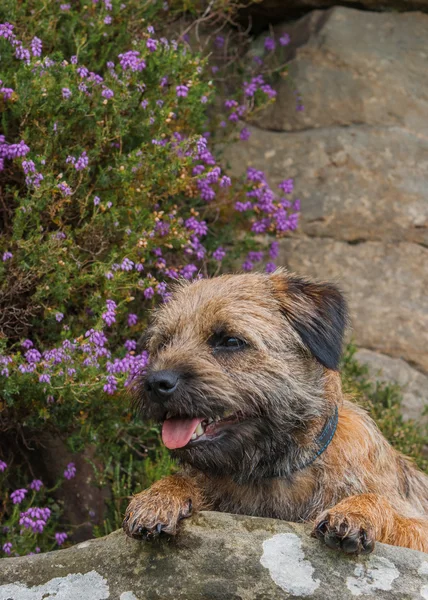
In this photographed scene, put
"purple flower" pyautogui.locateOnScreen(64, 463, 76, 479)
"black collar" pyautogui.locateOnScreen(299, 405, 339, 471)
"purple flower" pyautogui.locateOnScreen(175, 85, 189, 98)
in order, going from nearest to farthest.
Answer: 1. "black collar" pyautogui.locateOnScreen(299, 405, 339, 471)
2. "purple flower" pyautogui.locateOnScreen(64, 463, 76, 479)
3. "purple flower" pyautogui.locateOnScreen(175, 85, 189, 98)

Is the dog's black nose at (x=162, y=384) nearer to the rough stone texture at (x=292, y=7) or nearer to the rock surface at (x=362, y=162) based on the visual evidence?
the rock surface at (x=362, y=162)

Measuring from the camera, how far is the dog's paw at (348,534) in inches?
119

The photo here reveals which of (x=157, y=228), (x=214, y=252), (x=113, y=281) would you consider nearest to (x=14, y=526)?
(x=113, y=281)

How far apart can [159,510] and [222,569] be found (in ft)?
1.08

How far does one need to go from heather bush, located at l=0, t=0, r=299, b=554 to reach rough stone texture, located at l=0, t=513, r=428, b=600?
1.28 metres

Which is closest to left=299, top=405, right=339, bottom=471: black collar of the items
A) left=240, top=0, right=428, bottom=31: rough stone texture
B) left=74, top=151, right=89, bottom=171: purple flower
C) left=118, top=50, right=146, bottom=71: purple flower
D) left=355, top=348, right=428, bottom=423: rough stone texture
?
left=74, top=151, right=89, bottom=171: purple flower

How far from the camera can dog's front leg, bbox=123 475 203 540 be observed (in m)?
3.15

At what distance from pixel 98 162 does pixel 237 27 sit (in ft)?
9.88

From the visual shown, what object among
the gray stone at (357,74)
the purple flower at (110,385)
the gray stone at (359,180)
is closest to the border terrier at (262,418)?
the purple flower at (110,385)

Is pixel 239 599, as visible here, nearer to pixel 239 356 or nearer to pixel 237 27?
pixel 239 356

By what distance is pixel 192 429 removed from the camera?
3412 millimetres

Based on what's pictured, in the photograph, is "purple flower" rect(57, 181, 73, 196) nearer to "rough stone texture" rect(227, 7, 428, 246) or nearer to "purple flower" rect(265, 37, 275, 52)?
"rough stone texture" rect(227, 7, 428, 246)

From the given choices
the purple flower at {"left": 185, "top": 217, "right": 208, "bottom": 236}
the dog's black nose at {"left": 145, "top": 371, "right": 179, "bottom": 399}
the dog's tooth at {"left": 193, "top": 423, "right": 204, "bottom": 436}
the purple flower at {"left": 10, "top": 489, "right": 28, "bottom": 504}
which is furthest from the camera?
the purple flower at {"left": 185, "top": 217, "right": 208, "bottom": 236}

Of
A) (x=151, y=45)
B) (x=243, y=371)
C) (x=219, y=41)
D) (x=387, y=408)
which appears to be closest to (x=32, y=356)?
(x=243, y=371)
